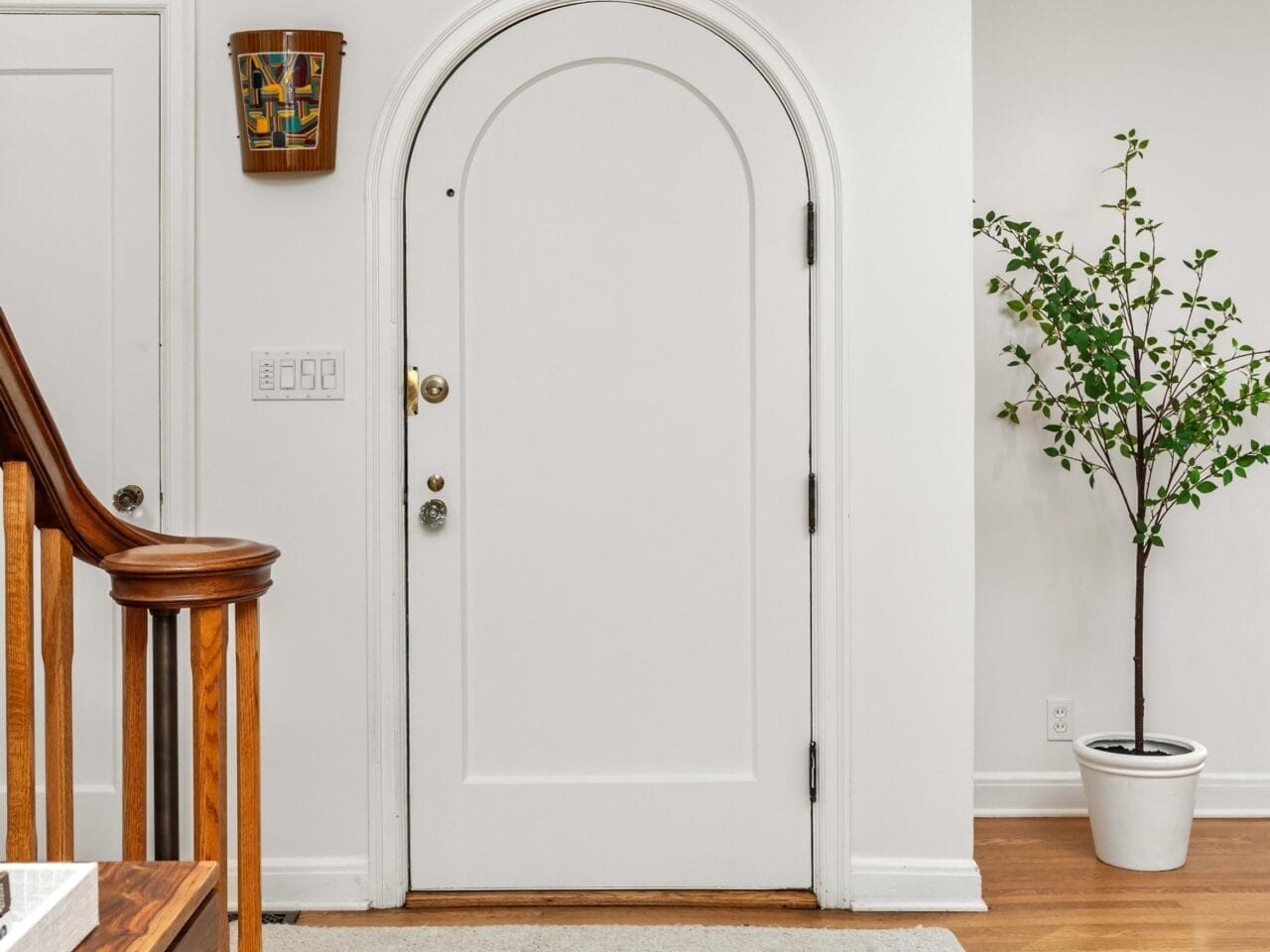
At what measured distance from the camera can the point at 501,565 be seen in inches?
90.0

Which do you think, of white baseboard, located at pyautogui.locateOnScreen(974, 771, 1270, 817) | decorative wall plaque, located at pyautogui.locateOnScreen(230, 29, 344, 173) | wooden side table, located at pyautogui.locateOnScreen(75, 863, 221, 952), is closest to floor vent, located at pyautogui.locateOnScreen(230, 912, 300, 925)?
wooden side table, located at pyautogui.locateOnScreen(75, 863, 221, 952)

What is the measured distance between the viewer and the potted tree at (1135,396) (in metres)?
2.44

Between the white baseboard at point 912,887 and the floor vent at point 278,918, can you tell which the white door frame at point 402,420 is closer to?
the white baseboard at point 912,887

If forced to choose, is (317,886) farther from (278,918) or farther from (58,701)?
(58,701)

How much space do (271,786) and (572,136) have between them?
60.4 inches

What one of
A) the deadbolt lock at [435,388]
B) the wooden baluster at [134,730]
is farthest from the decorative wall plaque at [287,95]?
the wooden baluster at [134,730]

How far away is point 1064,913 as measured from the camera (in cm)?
221

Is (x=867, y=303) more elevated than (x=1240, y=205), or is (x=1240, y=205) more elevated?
(x=1240, y=205)

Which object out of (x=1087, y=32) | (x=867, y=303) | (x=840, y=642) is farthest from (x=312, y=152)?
(x=1087, y=32)

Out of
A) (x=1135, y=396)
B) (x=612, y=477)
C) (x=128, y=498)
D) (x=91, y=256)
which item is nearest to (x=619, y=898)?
(x=612, y=477)

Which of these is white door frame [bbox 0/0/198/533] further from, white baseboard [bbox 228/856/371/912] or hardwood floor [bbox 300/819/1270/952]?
hardwood floor [bbox 300/819/1270/952]

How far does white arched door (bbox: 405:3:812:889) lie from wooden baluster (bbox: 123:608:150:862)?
96 centimetres

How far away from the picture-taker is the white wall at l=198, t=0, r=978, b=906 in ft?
7.35

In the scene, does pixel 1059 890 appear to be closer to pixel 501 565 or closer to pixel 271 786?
pixel 501 565
